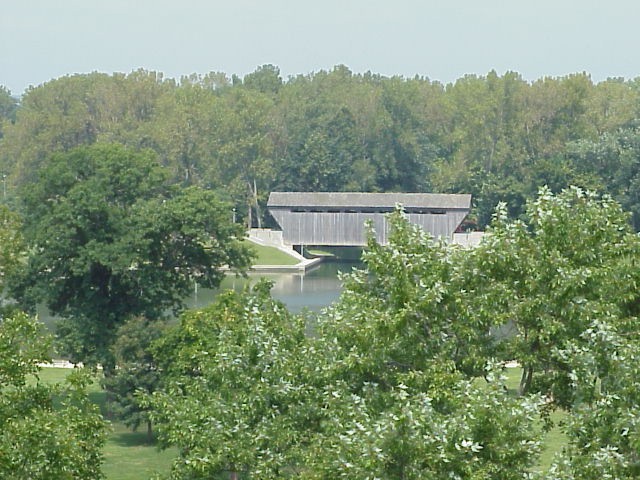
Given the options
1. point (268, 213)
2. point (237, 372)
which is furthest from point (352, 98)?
point (237, 372)

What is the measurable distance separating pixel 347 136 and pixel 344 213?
998 cm

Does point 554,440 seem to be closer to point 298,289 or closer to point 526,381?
point 526,381

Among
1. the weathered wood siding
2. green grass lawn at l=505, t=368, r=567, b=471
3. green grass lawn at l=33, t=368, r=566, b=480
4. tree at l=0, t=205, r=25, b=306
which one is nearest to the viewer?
green grass lawn at l=505, t=368, r=567, b=471

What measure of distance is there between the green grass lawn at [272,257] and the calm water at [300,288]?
141 cm

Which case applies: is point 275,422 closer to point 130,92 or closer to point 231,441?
point 231,441

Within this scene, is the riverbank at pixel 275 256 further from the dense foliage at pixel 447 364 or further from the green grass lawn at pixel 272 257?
the dense foliage at pixel 447 364

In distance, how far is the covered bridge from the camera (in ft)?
220

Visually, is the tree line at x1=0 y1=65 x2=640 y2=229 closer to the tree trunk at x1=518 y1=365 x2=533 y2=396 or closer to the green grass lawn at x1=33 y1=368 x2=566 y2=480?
the green grass lawn at x1=33 y1=368 x2=566 y2=480

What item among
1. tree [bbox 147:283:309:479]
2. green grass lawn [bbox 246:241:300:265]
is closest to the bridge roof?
green grass lawn [bbox 246:241:300:265]

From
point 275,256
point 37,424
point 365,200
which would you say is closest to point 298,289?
point 275,256

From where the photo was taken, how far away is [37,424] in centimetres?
1430

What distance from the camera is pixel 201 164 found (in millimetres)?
74500

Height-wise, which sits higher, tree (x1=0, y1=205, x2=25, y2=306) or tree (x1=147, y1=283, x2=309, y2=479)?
tree (x1=0, y1=205, x2=25, y2=306)

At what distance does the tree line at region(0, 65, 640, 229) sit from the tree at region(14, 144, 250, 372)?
38.5 meters
